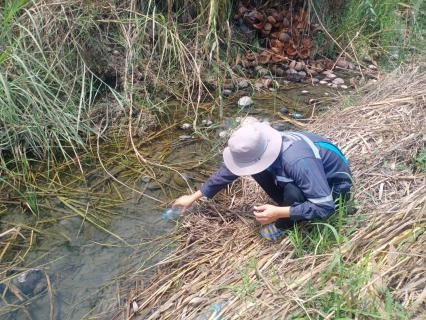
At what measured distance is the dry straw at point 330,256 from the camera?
175 cm

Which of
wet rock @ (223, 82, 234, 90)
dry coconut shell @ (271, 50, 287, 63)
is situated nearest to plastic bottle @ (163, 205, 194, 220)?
wet rock @ (223, 82, 234, 90)

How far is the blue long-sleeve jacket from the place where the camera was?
201 cm

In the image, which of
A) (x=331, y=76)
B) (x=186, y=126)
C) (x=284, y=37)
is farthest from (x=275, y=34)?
(x=186, y=126)

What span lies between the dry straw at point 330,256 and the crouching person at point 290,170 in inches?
7.0

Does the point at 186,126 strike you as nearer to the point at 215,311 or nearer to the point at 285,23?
the point at 285,23

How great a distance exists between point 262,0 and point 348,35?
1057 mm

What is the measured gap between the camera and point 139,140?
354cm

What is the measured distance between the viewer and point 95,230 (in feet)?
8.89

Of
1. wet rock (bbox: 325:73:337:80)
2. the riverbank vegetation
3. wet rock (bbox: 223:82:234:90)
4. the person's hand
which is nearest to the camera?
the riverbank vegetation

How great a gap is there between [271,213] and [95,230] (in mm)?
1156

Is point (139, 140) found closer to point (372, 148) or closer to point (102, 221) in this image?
point (102, 221)

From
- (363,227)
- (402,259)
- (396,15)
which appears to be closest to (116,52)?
(363,227)

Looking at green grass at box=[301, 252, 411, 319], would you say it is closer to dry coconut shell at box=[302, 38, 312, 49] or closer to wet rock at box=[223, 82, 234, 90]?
wet rock at box=[223, 82, 234, 90]

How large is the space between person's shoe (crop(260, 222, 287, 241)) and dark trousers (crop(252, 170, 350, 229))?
3cm
